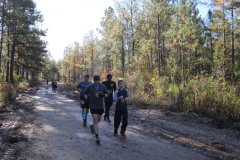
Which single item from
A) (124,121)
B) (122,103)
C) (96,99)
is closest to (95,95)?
(96,99)

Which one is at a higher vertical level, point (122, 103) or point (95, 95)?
point (95, 95)

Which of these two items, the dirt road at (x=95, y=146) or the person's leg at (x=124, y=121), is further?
the person's leg at (x=124, y=121)

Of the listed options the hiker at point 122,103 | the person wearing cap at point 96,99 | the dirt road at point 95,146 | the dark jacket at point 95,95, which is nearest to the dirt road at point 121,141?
the dirt road at point 95,146

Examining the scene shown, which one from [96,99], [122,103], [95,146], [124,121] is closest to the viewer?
[95,146]

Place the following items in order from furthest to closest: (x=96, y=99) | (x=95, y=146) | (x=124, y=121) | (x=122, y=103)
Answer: (x=122, y=103) → (x=124, y=121) → (x=96, y=99) → (x=95, y=146)

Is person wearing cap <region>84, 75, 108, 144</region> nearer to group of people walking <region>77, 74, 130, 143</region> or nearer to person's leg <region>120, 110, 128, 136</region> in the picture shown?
group of people walking <region>77, 74, 130, 143</region>

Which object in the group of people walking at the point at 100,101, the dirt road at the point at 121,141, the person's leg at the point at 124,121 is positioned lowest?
the dirt road at the point at 121,141

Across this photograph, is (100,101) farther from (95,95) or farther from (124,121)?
(124,121)

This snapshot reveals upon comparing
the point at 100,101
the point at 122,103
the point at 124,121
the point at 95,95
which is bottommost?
the point at 124,121

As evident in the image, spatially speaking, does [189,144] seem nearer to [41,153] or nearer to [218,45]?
[41,153]

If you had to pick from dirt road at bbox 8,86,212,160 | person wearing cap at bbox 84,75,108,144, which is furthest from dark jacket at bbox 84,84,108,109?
dirt road at bbox 8,86,212,160

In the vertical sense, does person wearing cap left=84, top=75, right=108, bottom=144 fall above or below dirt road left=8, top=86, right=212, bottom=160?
above

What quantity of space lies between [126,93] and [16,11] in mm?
29574

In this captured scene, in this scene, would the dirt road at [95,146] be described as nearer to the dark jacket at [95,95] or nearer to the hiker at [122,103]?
the hiker at [122,103]
